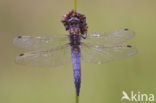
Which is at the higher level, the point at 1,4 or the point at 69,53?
the point at 1,4

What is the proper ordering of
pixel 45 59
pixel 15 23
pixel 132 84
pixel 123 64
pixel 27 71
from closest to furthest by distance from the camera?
pixel 45 59 < pixel 132 84 < pixel 123 64 < pixel 27 71 < pixel 15 23

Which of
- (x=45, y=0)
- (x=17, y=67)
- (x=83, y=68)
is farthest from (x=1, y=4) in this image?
(x=83, y=68)

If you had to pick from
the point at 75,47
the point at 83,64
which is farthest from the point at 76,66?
the point at 83,64

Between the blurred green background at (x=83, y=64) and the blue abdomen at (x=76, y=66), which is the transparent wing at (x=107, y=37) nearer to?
the blue abdomen at (x=76, y=66)

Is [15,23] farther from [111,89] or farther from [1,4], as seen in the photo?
[111,89]

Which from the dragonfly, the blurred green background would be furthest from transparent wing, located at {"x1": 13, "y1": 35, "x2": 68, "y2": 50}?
the blurred green background

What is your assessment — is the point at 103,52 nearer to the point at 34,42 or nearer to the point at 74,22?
the point at 74,22

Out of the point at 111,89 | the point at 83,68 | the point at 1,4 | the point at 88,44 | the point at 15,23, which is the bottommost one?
the point at 111,89
